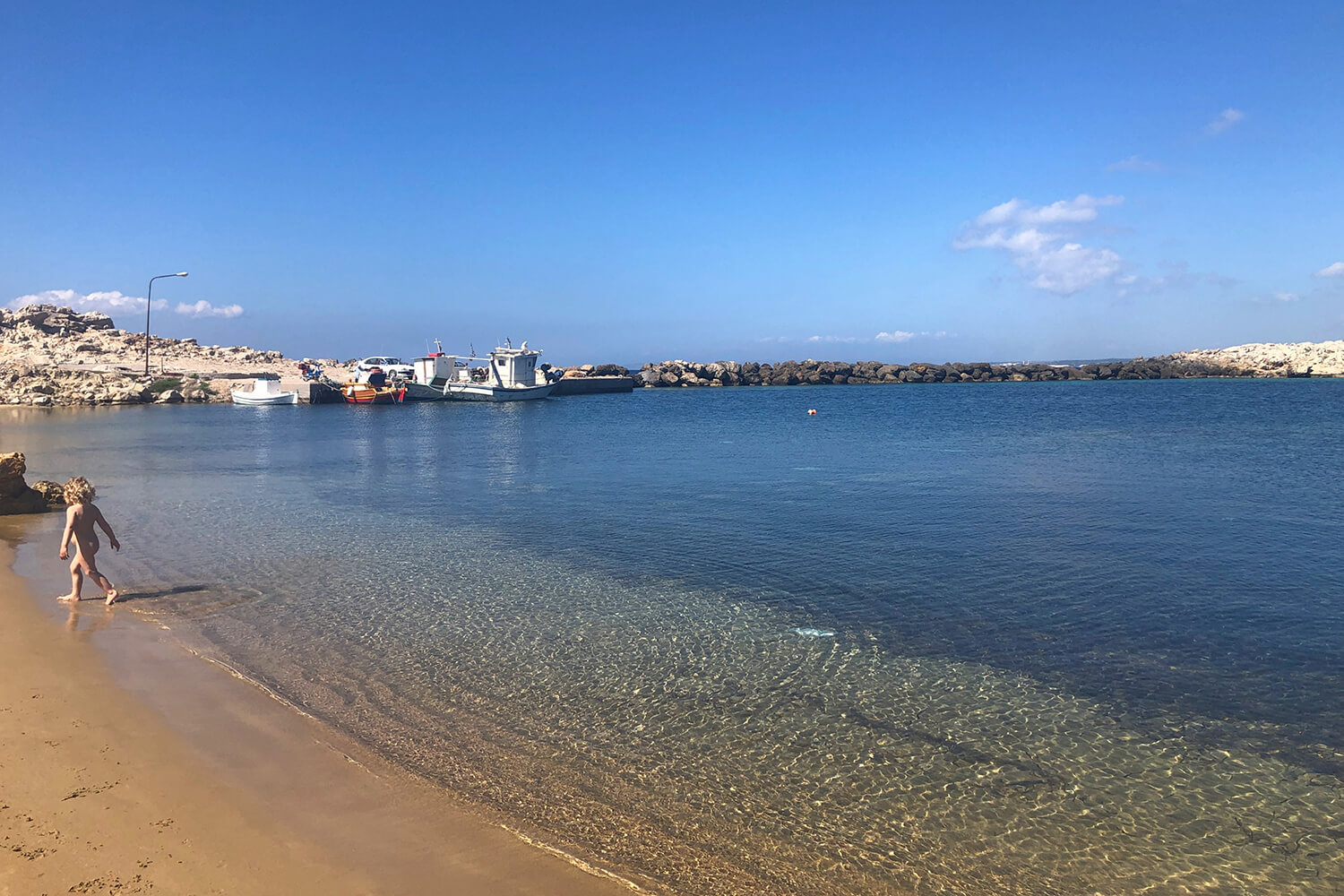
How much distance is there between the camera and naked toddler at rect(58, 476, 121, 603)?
10.4 meters

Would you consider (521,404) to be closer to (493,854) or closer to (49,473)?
(49,473)

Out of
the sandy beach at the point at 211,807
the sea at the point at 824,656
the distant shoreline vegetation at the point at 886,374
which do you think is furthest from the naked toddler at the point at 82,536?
the distant shoreline vegetation at the point at 886,374

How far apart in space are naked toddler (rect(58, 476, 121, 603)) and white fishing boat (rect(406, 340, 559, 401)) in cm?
6262

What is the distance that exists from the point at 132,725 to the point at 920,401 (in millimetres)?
70778

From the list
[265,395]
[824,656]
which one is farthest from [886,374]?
[824,656]

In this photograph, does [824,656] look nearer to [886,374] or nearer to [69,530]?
[69,530]

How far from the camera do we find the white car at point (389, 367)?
76.5 m

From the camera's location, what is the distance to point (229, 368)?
8456 cm

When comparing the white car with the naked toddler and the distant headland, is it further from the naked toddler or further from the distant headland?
the naked toddler

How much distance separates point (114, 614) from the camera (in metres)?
10.2

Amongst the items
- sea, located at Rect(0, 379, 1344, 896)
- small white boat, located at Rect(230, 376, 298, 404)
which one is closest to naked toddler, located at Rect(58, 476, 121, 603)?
sea, located at Rect(0, 379, 1344, 896)

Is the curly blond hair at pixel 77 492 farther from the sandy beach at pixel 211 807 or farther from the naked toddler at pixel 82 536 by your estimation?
the sandy beach at pixel 211 807

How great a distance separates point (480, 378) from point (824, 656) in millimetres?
71132

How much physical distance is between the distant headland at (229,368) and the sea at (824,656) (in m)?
50.4
